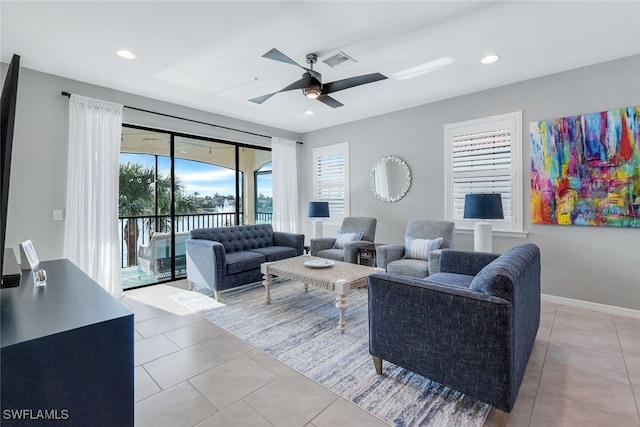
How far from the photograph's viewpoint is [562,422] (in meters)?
1.67

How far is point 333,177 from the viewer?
5945mm

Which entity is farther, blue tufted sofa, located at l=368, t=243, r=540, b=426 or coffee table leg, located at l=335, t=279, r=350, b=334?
coffee table leg, located at l=335, t=279, r=350, b=334

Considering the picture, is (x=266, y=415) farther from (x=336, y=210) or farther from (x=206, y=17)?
(x=336, y=210)

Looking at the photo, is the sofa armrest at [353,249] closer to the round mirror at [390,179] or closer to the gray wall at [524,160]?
the round mirror at [390,179]

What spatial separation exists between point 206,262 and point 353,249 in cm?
206

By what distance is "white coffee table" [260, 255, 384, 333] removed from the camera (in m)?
2.81

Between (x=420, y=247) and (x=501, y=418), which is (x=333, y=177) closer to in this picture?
(x=420, y=247)

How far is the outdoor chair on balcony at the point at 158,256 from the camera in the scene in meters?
4.64

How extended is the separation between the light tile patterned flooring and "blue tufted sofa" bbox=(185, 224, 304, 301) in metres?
0.84

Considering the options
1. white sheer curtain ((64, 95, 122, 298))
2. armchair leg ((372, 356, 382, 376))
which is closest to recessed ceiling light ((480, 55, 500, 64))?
armchair leg ((372, 356, 382, 376))

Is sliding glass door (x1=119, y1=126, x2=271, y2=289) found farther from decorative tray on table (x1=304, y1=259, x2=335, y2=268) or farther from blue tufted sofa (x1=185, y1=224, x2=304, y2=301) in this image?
decorative tray on table (x1=304, y1=259, x2=335, y2=268)

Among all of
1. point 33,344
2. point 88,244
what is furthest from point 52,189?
point 33,344

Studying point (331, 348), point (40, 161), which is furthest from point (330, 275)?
point (40, 161)
